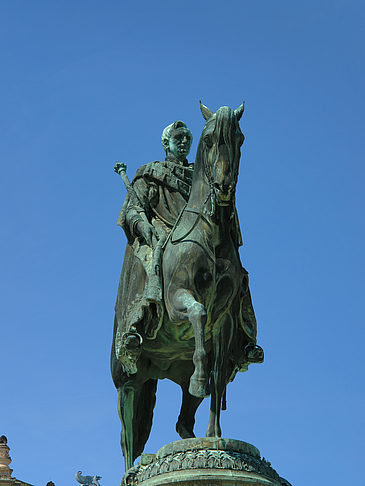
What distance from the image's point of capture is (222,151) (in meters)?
16.7

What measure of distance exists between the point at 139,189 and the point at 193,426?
343 centimetres

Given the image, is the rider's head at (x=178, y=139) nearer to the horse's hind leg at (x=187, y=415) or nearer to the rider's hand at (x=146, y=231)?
the rider's hand at (x=146, y=231)

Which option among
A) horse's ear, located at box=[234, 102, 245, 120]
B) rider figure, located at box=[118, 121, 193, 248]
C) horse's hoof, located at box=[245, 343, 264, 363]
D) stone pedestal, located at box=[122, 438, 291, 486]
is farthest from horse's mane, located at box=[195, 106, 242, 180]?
stone pedestal, located at box=[122, 438, 291, 486]

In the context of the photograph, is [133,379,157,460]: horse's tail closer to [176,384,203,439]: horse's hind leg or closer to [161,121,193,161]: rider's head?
[176,384,203,439]: horse's hind leg

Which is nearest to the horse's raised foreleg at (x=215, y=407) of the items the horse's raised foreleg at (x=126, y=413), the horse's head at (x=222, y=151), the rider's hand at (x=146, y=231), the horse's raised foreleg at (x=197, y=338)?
the horse's raised foreleg at (x=197, y=338)

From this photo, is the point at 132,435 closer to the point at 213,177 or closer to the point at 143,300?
the point at 143,300

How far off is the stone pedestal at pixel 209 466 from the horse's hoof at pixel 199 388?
1.79 feet

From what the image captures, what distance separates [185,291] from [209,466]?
7.61ft

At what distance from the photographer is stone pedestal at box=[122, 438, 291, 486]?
15.7m

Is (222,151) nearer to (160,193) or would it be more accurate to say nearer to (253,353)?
(160,193)

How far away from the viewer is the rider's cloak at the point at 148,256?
17.3 metres

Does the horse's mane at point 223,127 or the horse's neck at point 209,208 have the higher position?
the horse's mane at point 223,127

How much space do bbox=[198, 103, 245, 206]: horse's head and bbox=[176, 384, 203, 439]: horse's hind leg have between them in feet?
9.94

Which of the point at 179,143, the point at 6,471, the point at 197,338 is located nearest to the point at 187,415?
the point at 197,338
